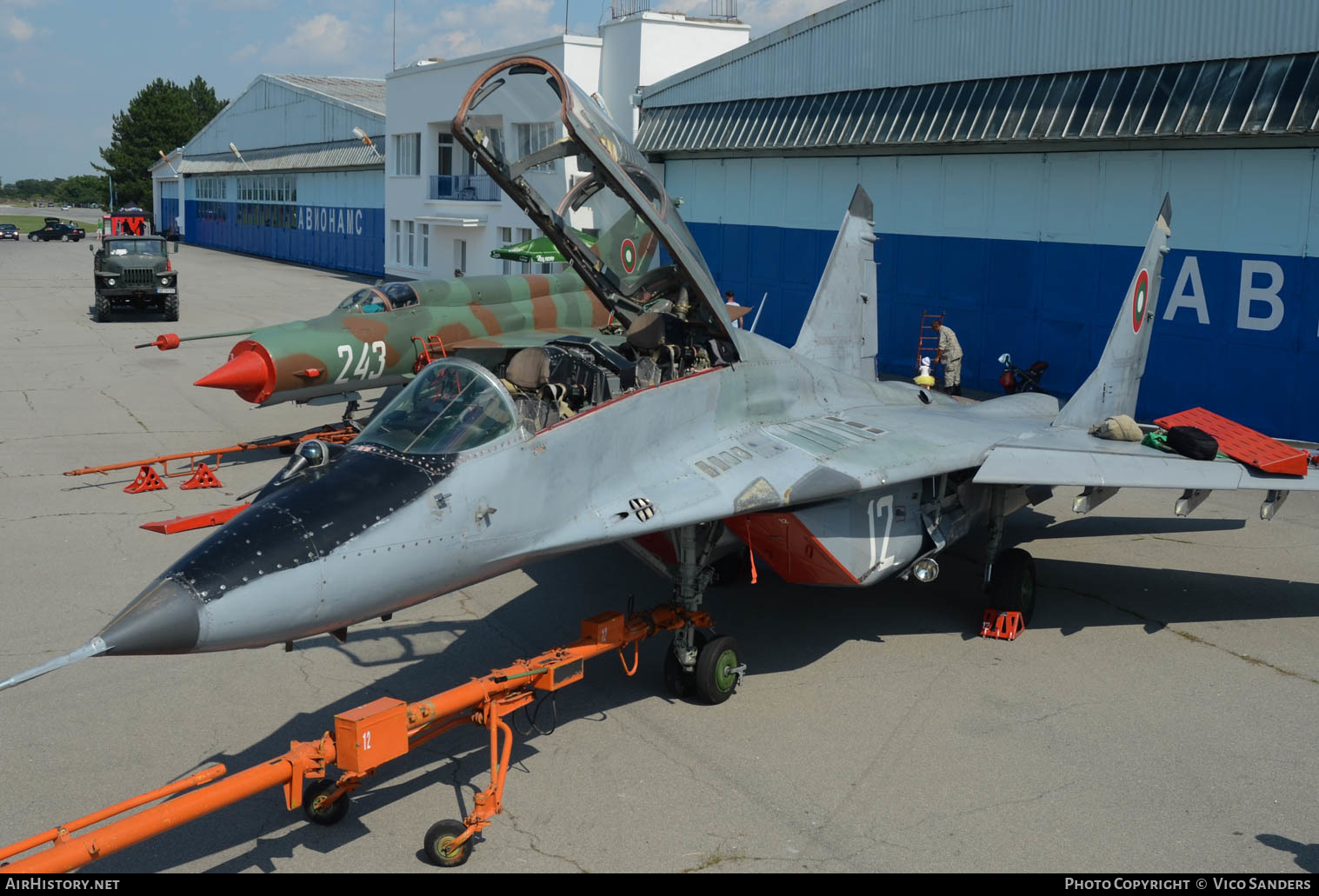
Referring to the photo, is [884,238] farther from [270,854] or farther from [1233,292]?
[270,854]

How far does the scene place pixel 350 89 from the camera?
59.8 meters

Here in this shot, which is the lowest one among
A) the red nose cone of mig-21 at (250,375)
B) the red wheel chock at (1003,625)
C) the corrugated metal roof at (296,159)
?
the red wheel chock at (1003,625)

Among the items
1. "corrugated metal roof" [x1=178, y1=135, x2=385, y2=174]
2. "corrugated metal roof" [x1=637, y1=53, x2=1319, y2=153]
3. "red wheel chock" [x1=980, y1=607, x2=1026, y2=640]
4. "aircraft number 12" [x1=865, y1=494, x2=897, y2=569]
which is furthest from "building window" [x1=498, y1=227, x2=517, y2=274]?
"aircraft number 12" [x1=865, y1=494, x2=897, y2=569]

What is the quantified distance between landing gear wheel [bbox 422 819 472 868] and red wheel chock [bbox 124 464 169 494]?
359 inches

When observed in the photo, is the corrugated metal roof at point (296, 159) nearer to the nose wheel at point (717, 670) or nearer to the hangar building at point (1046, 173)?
the hangar building at point (1046, 173)

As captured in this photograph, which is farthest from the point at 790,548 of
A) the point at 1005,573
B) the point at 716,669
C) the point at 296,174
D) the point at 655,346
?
the point at 296,174

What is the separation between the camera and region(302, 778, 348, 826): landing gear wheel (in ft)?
19.4

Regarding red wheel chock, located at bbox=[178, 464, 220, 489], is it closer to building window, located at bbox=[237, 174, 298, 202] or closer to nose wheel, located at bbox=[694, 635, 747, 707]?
nose wheel, located at bbox=[694, 635, 747, 707]

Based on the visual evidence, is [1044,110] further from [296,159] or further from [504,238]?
[296,159]

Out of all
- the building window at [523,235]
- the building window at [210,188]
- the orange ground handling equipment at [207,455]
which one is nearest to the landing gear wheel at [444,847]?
the orange ground handling equipment at [207,455]

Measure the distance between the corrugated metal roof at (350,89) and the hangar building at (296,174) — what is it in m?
0.10

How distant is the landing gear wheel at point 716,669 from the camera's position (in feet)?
24.6

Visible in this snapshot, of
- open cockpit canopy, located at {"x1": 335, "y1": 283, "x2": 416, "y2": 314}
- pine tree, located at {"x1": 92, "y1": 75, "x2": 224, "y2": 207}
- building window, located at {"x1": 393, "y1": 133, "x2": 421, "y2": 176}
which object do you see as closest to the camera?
open cockpit canopy, located at {"x1": 335, "y1": 283, "x2": 416, "y2": 314}

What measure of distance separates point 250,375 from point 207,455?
45.4 inches
